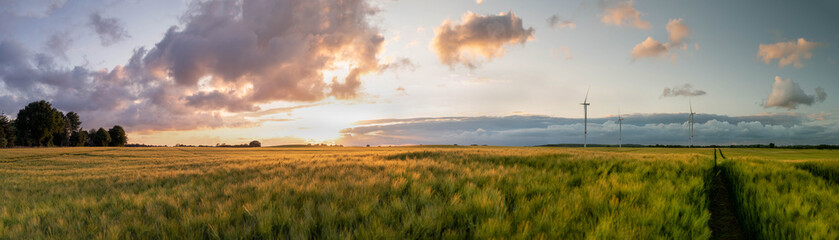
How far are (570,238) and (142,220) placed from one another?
548 centimetres

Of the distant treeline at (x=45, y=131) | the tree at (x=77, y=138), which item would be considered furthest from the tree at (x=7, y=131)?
the tree at (x=77, y=138)

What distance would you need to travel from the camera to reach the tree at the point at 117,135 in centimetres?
10356

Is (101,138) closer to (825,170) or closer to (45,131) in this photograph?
(45,131)

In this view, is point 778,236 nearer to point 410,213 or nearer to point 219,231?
point 410,213

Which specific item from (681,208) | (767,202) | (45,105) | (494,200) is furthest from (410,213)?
(45,105)

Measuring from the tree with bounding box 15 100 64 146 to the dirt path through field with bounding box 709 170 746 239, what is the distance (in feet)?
415

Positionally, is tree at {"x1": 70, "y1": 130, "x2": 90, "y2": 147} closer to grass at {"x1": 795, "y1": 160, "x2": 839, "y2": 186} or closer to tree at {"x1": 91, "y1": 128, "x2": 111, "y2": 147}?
tree at {"x1": 91, "y1": 128, "x2": 111, "y2": 147}

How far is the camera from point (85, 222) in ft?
16.6

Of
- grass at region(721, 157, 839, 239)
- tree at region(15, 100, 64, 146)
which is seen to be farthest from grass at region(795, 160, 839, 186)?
tree at region(15, 100, 64, 146)

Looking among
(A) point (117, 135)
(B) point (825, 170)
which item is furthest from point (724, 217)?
(A) point (117, 135)

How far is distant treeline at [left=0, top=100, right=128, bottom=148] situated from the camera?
3310 inches

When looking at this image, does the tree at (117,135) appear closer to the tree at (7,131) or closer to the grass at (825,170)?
the tree at (7,131)

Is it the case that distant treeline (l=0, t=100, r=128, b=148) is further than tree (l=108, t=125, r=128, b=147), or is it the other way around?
tree (l=108, t=125, r=128, b=147)

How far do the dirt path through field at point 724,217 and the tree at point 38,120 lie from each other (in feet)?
415
